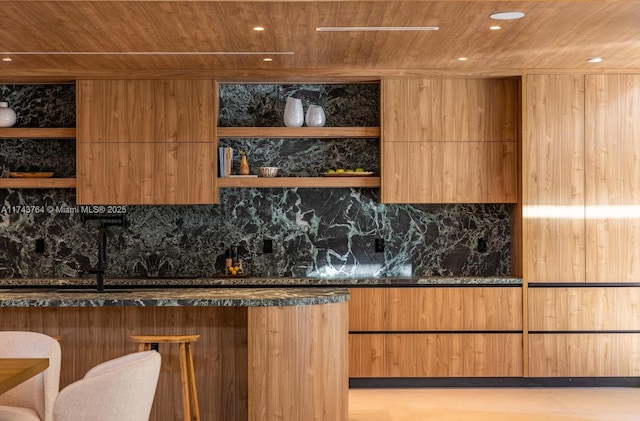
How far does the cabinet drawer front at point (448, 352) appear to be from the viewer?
6496 mm

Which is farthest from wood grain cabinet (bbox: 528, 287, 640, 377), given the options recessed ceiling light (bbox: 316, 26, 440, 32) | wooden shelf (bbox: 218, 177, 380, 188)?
recessed ceiling light (bbox: 316, 26, 440, 32)

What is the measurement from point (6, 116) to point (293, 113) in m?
2.29

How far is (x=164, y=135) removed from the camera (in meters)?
6.52

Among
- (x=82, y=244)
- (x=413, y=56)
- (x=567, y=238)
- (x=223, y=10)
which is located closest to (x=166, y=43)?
(x=223, y=10)

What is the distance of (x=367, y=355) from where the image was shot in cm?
650

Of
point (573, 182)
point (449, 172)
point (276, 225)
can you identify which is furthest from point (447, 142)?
point (276, 225)

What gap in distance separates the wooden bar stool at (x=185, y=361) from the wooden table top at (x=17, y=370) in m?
1.19

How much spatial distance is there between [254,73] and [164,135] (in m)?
0.86

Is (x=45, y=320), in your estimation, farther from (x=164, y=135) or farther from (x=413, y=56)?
(x=413, y=56)

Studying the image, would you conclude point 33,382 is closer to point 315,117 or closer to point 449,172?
point 315,117

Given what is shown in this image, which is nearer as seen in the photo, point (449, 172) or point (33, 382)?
point (33, 382)

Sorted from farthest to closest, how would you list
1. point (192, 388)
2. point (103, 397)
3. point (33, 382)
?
1. point (192, 388)
2. point (33, 382)
3. point (103, 397)

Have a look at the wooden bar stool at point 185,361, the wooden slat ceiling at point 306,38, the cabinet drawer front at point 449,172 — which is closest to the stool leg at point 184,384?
the wooden bar stool at point 185,361
